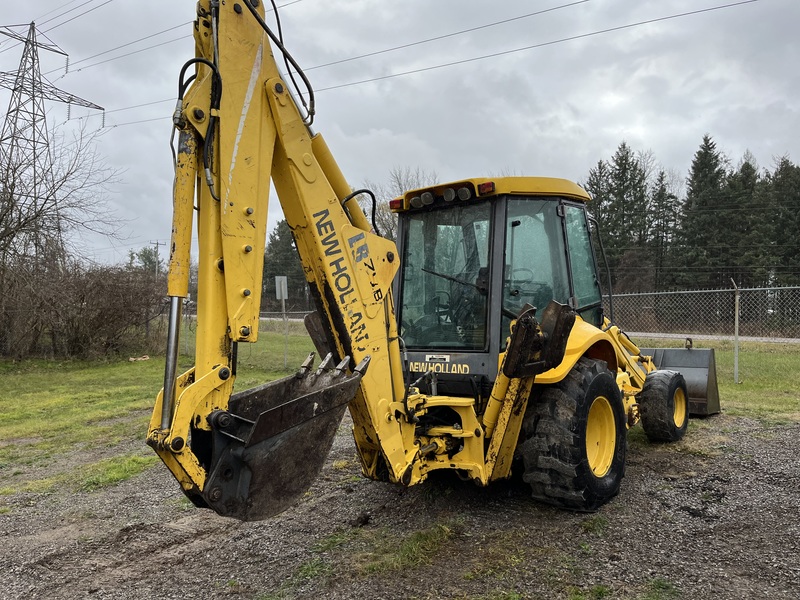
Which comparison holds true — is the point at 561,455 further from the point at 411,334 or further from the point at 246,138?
the point at 246,138

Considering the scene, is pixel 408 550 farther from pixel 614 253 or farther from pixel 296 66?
pixel 614 253

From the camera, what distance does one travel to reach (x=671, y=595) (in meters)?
3.11

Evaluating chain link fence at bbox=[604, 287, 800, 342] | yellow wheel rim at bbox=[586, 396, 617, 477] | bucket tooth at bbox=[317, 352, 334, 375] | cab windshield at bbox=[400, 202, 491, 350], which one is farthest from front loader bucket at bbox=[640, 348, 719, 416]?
bucket tooth at bbox=[317, 352, 334, 375]

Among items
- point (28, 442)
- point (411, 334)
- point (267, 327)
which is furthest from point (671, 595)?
point (267, 327)

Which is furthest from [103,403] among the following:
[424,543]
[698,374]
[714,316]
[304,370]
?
[714,316]

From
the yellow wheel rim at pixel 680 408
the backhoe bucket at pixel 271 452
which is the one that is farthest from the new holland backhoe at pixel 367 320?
the yellow wheel rim at pixel 680 408

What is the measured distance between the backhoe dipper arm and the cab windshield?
1.21 meters

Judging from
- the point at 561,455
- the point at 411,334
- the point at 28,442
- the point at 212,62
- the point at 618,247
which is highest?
the point at 618,247

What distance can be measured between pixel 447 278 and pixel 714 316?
14.8m

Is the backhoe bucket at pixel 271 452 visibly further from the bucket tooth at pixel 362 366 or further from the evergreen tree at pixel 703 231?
the evergreen tree at pixel 703 231

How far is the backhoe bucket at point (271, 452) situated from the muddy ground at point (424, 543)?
0.72 meters

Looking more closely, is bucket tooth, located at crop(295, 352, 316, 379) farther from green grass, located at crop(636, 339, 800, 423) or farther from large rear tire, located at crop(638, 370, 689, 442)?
green grass, located at crop(636, 339, 800, 423)

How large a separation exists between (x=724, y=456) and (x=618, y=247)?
98.1 feet

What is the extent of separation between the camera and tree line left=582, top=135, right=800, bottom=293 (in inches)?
1163
